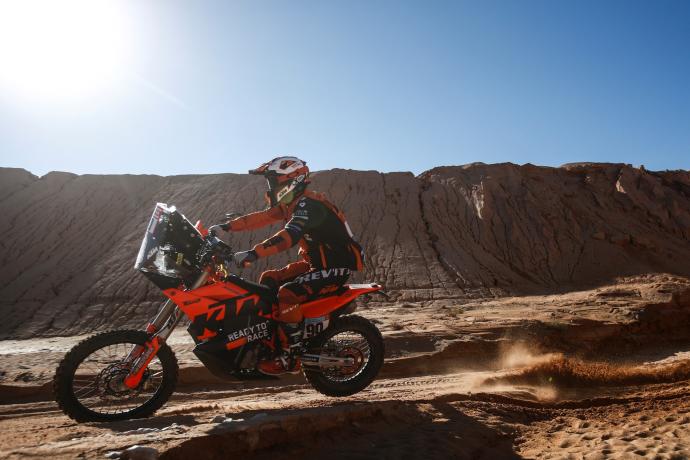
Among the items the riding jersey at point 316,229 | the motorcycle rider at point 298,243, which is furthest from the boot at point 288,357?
the riding jersey at point 316,229

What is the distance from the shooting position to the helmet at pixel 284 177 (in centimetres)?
475

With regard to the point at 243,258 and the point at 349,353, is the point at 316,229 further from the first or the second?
the point at 349,353

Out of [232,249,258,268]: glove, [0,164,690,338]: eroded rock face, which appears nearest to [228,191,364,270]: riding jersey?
[232,249,258,268]: glove

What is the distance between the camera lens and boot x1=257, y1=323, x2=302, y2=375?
14.0 feet

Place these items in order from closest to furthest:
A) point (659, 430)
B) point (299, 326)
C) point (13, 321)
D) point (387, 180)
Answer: point (659, 430) < point (299, 326) < point (13, 321) < point (387, 180)

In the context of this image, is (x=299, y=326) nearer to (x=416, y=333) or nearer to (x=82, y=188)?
(x=416, y=333)

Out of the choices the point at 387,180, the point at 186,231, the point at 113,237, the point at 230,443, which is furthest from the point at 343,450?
the point at 387,180

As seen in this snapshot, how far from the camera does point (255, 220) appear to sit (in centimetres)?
479

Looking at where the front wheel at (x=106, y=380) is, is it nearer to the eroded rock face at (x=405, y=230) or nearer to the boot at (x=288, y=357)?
the boot at (x=288, y=357)

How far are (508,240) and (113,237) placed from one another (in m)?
20.4

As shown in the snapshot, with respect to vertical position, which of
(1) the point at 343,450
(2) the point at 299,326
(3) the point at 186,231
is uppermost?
(3) the point at 186,231

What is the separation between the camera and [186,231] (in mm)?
4184

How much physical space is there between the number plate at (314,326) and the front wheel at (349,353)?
0.05 m

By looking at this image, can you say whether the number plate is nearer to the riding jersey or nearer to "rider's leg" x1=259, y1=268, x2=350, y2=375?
"rider's leg" x1=259, y1=268, x2=350, y2=375
